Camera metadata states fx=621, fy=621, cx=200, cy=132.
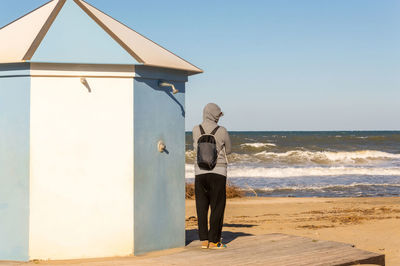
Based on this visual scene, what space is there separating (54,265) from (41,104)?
1.93m

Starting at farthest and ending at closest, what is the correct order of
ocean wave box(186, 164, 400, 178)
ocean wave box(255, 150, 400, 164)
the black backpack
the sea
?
ocean wave box(255, 150, 400, 164) → ocean wave box(186, 164, 400, 178) → the sea → the black backpack

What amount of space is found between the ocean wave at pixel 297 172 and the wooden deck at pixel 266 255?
819 inches

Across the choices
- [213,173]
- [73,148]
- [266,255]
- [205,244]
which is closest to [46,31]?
[73,148]

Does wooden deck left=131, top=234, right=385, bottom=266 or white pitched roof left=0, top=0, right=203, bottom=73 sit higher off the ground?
white pitched roof left=0, top=0, right=203, bottom=73

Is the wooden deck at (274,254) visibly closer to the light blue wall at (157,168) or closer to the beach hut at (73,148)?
the light blue wall at (157,168)

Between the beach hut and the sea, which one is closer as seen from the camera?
the beach hut

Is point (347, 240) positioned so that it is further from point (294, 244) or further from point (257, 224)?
point (294, 244)

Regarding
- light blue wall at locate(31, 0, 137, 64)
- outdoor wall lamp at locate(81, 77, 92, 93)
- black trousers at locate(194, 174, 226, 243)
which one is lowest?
black trousers at locate(194, 174, 226, 243)

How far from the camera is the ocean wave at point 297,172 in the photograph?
30453mm

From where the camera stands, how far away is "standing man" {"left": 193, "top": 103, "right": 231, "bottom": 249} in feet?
25.3

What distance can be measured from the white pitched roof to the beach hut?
43mm

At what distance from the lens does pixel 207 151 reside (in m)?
7.60

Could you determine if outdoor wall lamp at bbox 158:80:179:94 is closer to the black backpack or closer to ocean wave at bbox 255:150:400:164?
the black backpack

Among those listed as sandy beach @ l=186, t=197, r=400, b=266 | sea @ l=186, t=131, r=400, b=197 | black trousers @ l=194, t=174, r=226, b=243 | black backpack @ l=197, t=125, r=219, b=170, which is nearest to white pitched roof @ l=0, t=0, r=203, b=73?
black backpack @ l=197, t=125, r=219, b=170
